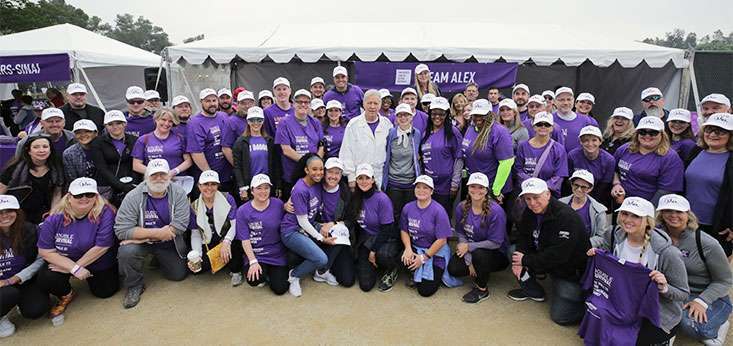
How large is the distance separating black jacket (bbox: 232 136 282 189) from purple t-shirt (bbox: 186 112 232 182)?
0.87 feet

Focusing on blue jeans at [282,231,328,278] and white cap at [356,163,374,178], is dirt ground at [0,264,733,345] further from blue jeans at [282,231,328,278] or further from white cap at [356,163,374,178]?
white cap at [356,163,374,178]

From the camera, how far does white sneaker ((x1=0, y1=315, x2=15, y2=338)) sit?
3.31m

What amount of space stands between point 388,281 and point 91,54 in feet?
31.3

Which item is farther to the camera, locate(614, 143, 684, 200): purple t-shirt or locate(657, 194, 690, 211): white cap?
locate(614, 143, 684, 200): purple t-shirt

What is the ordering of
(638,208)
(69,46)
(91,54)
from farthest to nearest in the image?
1. (69,46)
2. (91,54)
3. (638,208)

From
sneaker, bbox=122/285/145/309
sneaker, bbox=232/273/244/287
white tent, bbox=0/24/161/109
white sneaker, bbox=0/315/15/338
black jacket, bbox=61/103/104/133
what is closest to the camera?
white sneaker, bbox=0/315/15/338

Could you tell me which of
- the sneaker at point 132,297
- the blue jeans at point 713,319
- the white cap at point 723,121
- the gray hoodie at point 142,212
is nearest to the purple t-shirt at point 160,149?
the gray hoodie at point 142,212

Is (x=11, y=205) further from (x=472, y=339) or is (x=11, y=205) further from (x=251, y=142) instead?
(x=472, y=339)

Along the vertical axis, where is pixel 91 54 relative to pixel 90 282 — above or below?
above

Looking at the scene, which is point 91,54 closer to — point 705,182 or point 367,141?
point 367,141

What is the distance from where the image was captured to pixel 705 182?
10.9ft

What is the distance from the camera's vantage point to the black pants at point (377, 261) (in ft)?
13.2

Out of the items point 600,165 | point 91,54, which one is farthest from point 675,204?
point 91,54

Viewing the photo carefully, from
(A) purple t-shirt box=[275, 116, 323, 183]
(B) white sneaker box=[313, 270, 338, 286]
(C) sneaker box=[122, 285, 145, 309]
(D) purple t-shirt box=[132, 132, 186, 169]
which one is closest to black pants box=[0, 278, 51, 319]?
(C) sneaker box=[122, 285, 145, 309]
